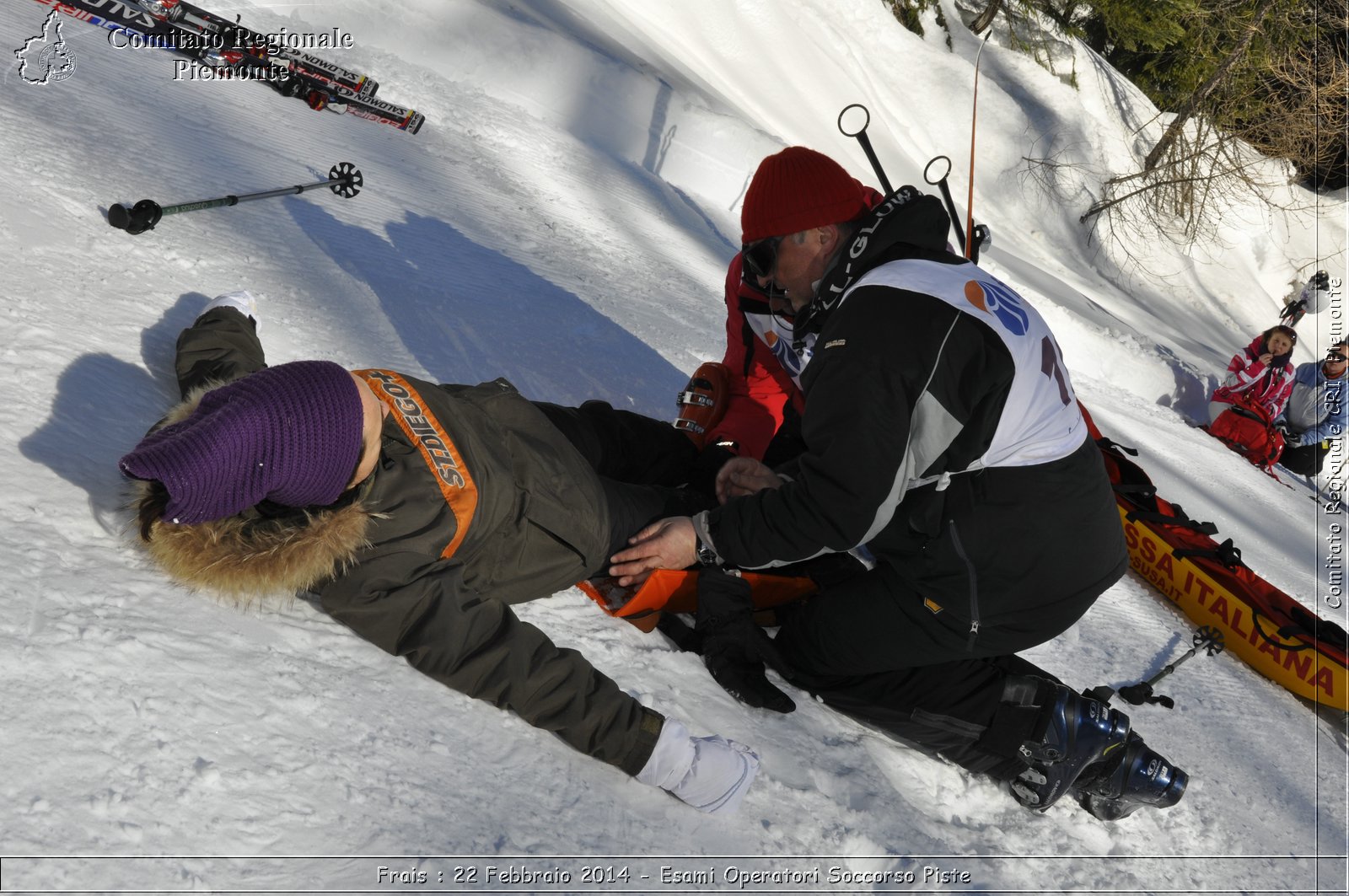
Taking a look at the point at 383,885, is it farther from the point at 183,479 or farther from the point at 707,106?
the point at 707,106

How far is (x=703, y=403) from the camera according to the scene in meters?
3.38

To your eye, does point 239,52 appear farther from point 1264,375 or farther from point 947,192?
point 1264,375

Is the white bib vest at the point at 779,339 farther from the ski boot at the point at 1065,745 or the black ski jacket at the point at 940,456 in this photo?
the ski boot at the point at 1065,745

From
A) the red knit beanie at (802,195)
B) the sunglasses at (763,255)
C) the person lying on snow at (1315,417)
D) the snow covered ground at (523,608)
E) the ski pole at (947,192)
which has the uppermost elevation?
the person lying on snow at (1315,417)

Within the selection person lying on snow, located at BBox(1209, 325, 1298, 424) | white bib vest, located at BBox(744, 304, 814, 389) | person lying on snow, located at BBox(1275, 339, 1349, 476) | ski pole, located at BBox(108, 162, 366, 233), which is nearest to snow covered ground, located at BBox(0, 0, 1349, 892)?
ski pole, located at BBox(108, 162, 366, 233)

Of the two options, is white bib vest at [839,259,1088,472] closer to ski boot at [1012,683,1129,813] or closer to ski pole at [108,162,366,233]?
ski boot at [1012,683,1129,813]

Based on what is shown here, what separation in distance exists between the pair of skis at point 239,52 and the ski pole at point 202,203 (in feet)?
2.60

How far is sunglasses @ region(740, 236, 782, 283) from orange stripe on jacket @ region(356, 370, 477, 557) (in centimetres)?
104

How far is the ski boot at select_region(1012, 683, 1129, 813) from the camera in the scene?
2.47 metres

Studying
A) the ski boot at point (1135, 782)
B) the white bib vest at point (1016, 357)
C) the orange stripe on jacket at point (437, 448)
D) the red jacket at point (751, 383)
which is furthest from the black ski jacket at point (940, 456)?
the red jacket at point (751, 383)

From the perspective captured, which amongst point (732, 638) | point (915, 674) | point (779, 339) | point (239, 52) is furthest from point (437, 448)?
point (239, 52)

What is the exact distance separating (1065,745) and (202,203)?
317cm

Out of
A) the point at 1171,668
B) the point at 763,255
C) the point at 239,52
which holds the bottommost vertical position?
the point at 1171,668

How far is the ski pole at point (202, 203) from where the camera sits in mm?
2971
